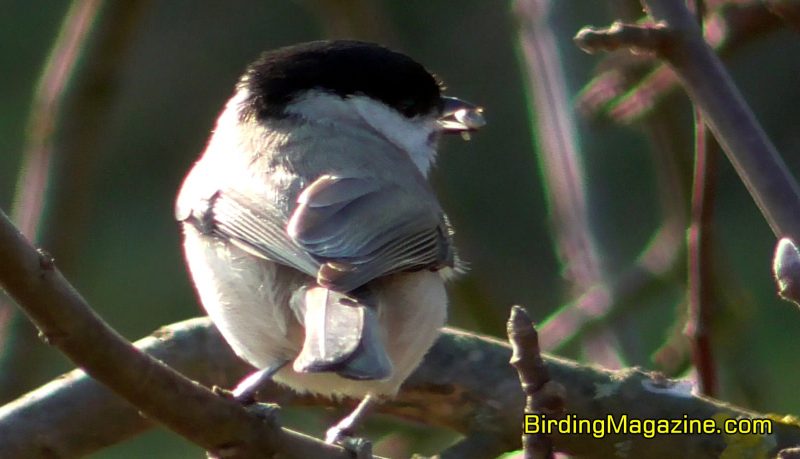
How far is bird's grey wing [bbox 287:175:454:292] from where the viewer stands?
5.68 ft

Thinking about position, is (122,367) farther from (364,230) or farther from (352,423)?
(352,423)

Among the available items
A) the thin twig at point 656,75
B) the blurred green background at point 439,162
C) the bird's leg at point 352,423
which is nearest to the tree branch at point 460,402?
the bird's leg at point 352,423

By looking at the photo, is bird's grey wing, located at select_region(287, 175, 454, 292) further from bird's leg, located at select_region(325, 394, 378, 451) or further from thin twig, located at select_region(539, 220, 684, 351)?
thin twig, located at select_region(539, 220, 684, 351)

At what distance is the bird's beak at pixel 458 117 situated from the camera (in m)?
2.39

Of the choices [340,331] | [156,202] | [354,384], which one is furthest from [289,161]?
[156,202]

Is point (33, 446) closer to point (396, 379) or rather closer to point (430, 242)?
point (396, 379)

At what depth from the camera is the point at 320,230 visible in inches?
70.4

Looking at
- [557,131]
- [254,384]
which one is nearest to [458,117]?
[557,131]

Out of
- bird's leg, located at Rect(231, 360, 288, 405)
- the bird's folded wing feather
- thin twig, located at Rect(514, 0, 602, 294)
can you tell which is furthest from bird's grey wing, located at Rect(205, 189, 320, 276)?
thin twig, located at Rect(514, 0, 602, 294)

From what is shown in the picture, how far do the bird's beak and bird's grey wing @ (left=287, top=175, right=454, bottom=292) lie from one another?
13.0 inches

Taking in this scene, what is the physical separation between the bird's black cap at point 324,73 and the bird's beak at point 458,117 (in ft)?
0.34

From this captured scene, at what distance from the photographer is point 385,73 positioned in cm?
234

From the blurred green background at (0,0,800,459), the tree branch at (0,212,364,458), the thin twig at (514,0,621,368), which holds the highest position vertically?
the blurred green background at (0,0,800,459)

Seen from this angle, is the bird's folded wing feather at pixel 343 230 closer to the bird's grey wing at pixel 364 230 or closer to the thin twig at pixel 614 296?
the bird's grey wing at pixel 364 230
